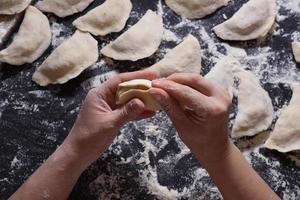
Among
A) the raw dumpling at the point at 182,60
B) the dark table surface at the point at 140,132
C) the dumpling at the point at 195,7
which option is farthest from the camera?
the dumpling at the point at 195,7

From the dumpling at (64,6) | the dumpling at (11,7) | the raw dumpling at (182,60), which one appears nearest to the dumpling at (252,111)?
the raw dumpling at (182,60)

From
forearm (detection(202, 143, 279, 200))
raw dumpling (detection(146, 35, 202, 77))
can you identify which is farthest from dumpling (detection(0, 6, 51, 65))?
forearm (detection(202, 143, 279, 200))

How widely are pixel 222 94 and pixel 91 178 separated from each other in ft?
1.41

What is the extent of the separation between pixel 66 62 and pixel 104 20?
0.62ft

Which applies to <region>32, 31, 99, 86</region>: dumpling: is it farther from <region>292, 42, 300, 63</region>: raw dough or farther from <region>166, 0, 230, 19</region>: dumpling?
<region>292, 42, 300, 63</region>: raw dough

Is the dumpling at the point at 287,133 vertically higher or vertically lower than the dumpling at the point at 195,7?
lower

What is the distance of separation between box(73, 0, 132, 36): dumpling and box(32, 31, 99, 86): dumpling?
62 mm

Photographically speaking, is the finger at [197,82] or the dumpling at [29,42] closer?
the finger at [197,82]

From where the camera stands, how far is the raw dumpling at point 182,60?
4.80 ft

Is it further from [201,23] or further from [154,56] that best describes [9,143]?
[201,23]

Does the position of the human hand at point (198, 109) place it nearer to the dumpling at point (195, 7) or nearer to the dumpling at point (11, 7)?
the dumpling at point (195, 7)

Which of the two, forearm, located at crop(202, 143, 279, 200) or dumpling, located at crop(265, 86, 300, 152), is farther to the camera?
dumpling, located at crop(265, 86, 300, 152)

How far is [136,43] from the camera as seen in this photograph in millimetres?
1497

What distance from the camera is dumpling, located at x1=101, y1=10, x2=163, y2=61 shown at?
1.49 metres
